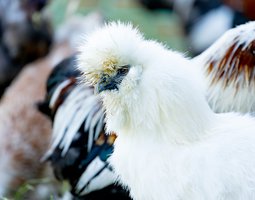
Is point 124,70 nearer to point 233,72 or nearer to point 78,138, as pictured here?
point 233,72

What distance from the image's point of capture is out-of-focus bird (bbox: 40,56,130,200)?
2.51 metres

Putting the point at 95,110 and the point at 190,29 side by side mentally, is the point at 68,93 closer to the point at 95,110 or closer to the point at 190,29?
the point at 95,110

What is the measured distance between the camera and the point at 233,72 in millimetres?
2318

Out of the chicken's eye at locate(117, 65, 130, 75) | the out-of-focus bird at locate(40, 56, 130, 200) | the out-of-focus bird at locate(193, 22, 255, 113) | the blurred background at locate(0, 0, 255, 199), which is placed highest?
the chicken's eye at locate(117, 65, 130, 75)

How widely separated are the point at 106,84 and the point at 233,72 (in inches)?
24.2

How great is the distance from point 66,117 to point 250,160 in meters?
1.10

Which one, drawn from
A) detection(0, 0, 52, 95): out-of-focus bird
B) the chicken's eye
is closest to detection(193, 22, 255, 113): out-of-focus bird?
the chicken's eye

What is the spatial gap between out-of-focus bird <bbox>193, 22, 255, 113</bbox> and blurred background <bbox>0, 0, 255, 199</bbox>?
0.30 m

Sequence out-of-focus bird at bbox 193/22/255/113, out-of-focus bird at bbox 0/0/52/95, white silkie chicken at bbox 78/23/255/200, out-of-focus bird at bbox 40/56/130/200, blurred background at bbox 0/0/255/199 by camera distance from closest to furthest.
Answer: white silkie chicken at bbox 78/23/255/200
out-of-focus bird at bbox 193/22/255/113
out-of-focus bird at bbox 40/56/130/200
blurred background at bbox 0/0/255/199
out-of-focus bird at bbox 0/0/52/95

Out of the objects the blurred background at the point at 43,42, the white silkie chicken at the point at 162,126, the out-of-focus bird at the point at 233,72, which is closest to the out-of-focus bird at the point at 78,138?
the blurred background at the point at 43,42

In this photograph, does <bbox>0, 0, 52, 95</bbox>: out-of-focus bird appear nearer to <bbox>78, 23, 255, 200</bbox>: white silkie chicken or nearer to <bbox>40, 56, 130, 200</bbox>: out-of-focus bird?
<bbox>40, 56, 130, 200</bbox>: out-of-focus bird

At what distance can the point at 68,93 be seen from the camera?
2.78 m

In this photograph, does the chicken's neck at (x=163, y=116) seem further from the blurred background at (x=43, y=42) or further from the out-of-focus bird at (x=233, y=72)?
the blurred background at (x=43, y=42)

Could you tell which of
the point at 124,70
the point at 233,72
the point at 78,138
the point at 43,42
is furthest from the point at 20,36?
the point at 124,70
